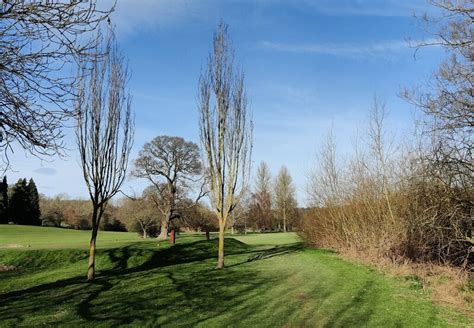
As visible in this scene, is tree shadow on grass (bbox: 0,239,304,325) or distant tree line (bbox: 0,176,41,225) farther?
distant tree line (bbox: 0,176,41,225)

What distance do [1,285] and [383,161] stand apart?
610 inches

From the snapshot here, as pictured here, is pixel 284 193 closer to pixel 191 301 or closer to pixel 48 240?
pixel 48 240

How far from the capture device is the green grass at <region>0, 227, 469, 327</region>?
273 inches

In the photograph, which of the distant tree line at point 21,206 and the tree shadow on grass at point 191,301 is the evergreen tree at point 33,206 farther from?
the tree shadow on grass at point 191,301

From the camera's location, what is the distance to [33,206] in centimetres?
5481

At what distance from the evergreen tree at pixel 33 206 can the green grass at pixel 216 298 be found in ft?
145

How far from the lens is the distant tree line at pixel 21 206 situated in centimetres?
5081

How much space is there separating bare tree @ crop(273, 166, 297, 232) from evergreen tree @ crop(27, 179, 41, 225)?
3483 cm

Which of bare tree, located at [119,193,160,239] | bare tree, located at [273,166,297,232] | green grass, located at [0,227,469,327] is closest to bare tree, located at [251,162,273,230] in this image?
bare tree, located at [273,166,297,232]

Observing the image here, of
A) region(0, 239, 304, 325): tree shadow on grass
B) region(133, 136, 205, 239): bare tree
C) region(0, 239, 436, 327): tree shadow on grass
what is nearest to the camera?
region(0, 239, 436, 327): tree shadow on grass

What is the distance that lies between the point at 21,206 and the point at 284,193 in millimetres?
37197

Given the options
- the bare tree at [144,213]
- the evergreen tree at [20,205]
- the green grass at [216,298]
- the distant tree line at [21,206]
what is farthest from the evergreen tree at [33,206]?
the green grass at [216,298]

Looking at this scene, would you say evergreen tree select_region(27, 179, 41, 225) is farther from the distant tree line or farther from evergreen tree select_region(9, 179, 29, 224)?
evergreen tree select_region(9, 179, 29, 224)

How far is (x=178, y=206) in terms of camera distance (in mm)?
31719
